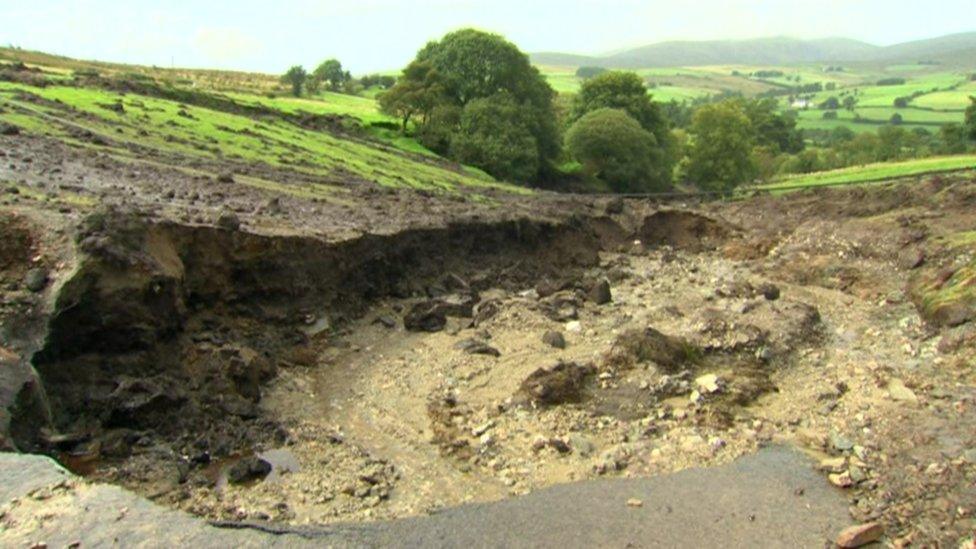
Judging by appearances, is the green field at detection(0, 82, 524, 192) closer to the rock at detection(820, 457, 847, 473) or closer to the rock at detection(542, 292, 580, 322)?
the rock at detection(542, 292, 580, 322)

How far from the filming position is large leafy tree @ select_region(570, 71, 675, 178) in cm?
5341

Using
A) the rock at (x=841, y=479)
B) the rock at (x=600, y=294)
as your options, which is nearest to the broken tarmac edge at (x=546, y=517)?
the rock at (x=841, y=479)

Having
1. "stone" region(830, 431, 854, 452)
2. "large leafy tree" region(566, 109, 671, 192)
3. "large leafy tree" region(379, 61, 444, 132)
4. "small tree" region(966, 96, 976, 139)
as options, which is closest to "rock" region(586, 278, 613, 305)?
"stone" region(830, 431, 854, 452)

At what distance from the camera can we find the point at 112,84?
120 ft

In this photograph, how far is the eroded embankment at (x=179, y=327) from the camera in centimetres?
1208

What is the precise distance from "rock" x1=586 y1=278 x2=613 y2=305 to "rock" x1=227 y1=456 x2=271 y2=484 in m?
13.0

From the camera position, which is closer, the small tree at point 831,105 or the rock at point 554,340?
the rock at point 554,340

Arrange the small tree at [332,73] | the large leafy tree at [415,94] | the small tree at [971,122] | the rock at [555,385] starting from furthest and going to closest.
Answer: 1. the small tree at [332,73]
2. the small tree at [971,122]
3. the large leafy tree at [415,94]
4. the rock at [555,385]

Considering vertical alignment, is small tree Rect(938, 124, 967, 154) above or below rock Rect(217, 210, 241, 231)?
below

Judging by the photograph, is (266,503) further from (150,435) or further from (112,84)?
(112,84)

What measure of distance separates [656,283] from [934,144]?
155 feet

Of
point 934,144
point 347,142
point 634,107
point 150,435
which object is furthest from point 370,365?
point 934,144

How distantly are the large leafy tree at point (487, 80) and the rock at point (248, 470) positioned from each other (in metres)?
38.4

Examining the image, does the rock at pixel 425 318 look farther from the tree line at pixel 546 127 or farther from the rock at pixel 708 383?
the tree line at pixel 546 127
